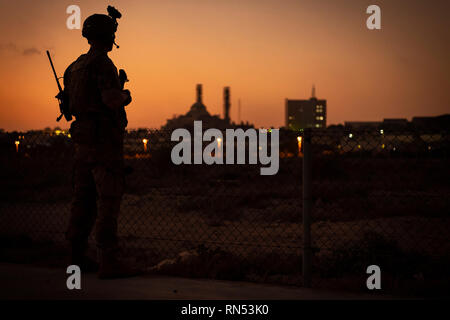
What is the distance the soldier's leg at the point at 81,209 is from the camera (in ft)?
15.0

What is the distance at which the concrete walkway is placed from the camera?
3.94m

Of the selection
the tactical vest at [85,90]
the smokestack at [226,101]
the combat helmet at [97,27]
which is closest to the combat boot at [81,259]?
the tactical vest at [85,90]

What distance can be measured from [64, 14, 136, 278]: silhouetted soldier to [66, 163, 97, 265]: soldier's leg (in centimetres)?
1

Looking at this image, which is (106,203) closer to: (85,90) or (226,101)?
(85,90)

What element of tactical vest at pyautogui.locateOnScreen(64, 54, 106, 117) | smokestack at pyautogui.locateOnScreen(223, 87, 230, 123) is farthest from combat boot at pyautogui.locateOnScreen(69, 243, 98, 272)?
smokestack at pyautogui.locateOnScreen(223, 87, 230, 123)

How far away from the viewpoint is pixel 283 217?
39.3 ft

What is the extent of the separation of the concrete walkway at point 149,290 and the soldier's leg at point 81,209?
0.34m

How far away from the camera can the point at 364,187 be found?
62.9ft

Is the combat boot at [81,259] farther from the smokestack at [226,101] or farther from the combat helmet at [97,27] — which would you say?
the smokestack at [226,101]

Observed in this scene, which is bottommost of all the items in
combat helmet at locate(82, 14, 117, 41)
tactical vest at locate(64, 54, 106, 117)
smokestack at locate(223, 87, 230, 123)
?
tactical vest at locate(64, 54, 106, 117)

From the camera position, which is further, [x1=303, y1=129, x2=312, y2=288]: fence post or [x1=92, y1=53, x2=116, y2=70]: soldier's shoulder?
[x1=303, y1=129, x2=312, y2=288]: fence post

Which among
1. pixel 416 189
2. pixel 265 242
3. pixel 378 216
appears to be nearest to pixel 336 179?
pixel 416 189

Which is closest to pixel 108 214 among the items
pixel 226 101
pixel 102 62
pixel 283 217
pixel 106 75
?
pixel 106 75

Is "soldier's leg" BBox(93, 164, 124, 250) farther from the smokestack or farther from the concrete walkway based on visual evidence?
the smokestack
